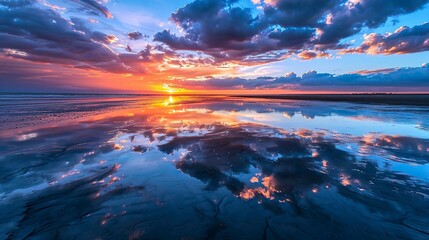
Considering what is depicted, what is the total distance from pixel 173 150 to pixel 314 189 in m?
5.21

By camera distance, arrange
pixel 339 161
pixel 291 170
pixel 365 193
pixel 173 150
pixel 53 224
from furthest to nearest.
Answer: pixel 173 150 < pixel 339 161 < pixel 291 170 < pixel 365 193 < pixel 53 224

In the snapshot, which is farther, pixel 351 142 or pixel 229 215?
pixel 351 142

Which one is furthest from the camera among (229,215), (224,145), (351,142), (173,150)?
(351,142)

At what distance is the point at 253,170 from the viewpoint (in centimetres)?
638

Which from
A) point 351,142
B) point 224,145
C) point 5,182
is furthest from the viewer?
point 351,142

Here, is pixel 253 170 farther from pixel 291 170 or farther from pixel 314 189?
pixel 314 189

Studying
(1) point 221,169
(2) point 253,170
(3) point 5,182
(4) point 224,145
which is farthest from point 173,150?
(3) point 5,182

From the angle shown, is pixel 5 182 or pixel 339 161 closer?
pixel 5 182

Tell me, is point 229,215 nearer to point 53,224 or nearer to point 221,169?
point 221,169

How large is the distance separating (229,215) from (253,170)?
2531 millimetres

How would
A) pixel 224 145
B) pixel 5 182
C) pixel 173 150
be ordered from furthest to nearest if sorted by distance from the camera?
pixel 224 145
pixel 173 150
pixel 5 182

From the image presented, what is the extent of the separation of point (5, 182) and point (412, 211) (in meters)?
9.11

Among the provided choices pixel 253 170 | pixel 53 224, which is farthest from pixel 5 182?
pixel 253 170

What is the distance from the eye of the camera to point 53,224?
373 centimetres
